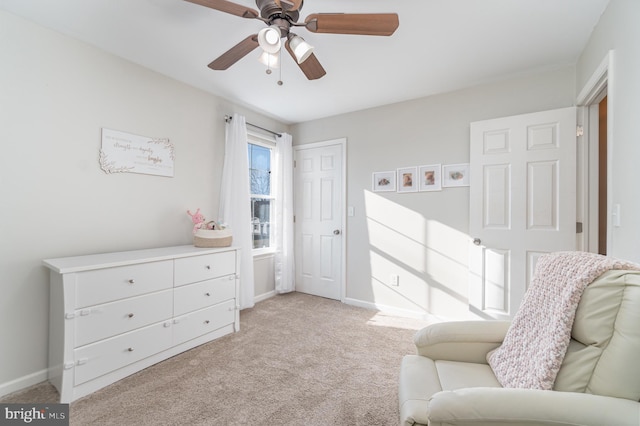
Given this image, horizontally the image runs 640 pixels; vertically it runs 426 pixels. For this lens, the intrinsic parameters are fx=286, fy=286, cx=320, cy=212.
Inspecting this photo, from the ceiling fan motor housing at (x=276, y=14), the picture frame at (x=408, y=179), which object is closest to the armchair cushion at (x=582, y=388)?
the ceiling fan motor housing at (x=276, y=14)

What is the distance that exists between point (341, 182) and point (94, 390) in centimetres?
300

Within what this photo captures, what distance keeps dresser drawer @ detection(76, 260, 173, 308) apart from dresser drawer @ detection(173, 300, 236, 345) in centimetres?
35

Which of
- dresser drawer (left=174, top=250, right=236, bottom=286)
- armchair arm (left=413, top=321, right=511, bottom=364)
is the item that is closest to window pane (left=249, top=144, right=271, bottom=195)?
dresser drawer (left=174, top=250, right=236, bottom=286)

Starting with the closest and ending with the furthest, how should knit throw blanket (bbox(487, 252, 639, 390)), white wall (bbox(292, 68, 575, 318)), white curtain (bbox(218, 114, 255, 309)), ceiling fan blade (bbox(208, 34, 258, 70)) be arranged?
knit throw blanket (bbox(487, 252, 639, 390)), ceiling fan blade (bbox(208, 34, 258, 70)), white wall (bbox(292, 68, 575, 318)), white curtain (bbox(218, 114, 255, 309))

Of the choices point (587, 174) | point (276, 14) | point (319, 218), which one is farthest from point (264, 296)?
point (587, 174)

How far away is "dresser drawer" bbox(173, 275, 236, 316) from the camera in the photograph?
2316 millimetres

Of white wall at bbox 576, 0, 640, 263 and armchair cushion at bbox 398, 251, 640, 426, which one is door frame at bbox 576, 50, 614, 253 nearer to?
white wall at bbox 576, 0, 640, 263

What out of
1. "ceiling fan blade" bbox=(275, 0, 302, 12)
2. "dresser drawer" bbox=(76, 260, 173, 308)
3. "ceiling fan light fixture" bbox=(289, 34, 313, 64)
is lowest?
"dresser drawer" bbox=(76, 260, 173, 308)

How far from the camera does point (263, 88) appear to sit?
9.75 feet

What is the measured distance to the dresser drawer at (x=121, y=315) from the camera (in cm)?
180

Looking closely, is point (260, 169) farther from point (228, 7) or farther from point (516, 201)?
point (516, 201)

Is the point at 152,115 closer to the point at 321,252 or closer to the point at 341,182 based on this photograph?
the point at 341,182

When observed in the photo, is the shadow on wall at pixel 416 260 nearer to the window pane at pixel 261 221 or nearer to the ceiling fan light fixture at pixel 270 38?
the window pane at pixel 261 221

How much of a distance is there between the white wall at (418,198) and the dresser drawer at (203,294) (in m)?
1.58
